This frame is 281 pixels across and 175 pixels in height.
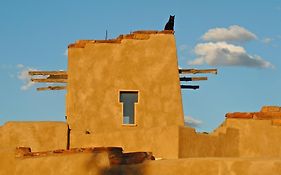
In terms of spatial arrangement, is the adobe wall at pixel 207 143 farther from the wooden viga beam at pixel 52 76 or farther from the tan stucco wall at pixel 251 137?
the wooden viga beam at pixel 52 76

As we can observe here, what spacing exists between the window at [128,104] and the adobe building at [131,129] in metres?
0.04

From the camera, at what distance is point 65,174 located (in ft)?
35.0

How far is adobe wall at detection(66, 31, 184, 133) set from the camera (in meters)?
20.7

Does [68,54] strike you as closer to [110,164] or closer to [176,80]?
[176,80]

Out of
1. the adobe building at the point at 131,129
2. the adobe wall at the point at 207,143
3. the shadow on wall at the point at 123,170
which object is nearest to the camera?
the shadow on wall at the point at 123,170

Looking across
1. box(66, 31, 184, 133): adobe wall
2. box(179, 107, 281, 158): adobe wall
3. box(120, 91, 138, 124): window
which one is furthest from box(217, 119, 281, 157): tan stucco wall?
box(120, 91, 138, 124): window

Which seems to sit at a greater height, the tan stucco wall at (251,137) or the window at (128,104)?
the window at (128,104)

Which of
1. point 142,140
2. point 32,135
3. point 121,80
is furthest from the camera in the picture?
point 121,80

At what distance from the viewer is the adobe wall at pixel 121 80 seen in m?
20.7

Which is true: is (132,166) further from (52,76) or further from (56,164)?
(52,76)

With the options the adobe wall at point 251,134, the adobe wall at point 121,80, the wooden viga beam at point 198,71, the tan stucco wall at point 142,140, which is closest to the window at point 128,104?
the adobe wall at point 121,80

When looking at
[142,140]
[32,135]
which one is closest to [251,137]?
[142,140]

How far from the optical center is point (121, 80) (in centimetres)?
2106

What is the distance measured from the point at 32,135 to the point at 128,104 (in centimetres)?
440
